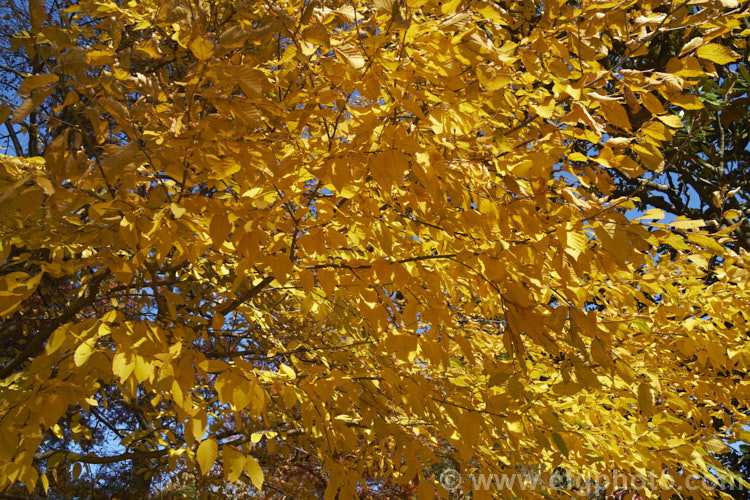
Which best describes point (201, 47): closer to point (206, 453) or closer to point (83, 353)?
point (83, 353)

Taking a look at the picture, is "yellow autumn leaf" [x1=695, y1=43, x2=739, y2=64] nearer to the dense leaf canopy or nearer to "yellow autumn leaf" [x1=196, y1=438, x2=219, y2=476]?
the dense leaf canopy

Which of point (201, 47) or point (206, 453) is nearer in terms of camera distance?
point (201, 47)

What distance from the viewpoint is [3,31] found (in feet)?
15.5

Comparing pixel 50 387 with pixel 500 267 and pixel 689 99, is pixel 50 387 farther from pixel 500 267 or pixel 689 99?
pixel 689 99

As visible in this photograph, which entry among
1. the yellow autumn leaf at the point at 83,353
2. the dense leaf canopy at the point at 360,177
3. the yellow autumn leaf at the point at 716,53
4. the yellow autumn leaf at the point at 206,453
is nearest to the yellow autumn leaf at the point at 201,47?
the dense leaf canopy at the point at 360,177

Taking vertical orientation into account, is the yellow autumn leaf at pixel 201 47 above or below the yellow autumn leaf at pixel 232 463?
above

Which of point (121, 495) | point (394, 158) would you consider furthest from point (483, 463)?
point (121, 495)

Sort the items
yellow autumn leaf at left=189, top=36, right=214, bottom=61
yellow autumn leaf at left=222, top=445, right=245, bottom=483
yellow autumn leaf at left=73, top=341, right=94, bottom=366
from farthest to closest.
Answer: yellow autumn leaf at left=222, top=445, right=245, bottom=483
yellow autumn leaf at left=73, top=341, right=94, bottom=366
yellow autumn leaf at left=189, top=36, right=214, bottom=61

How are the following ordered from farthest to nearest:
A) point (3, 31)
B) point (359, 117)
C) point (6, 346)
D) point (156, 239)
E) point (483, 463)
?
1. point (3, 31)
2. point (6, 346)
3. point (483, 463)
4. point (156, 239)
5. point (359, 117)

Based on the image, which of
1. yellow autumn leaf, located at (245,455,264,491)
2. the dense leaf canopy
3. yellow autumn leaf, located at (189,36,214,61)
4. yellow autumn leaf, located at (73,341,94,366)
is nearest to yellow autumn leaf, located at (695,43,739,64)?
the dense leaf canopy

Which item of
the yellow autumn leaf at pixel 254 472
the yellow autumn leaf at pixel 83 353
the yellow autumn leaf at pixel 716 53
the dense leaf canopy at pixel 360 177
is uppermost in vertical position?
the yellow autumn leaf at pixel 716 53

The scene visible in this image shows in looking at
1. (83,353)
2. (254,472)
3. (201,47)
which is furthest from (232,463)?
(201,47)

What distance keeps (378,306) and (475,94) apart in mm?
721

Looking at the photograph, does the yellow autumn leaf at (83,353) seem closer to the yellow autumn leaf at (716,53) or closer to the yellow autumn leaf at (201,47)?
the yellow autumn leaf at (201,47)
